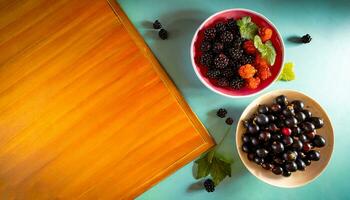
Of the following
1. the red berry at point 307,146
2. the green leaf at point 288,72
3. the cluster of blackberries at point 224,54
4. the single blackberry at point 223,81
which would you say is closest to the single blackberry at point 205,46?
the cluster of blackberries at point 224,54

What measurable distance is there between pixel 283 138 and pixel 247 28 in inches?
16.4

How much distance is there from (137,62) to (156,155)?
32 centimetres

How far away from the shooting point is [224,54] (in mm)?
1200

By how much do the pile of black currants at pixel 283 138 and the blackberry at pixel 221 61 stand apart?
0.70 feet

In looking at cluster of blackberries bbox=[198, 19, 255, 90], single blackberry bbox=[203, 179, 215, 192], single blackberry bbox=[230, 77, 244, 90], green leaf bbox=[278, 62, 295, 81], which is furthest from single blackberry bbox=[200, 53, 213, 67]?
single blackberry bbox=[203, 179, 215, 192]

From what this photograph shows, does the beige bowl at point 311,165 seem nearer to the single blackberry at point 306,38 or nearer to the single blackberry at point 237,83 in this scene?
the single blackberry at point 237,83

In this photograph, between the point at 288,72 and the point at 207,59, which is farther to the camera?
the point at 288,72

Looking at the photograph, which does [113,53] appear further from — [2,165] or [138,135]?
[2,165]

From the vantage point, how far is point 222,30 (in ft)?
3.92

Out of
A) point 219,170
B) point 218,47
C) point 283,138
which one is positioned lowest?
point 219,170

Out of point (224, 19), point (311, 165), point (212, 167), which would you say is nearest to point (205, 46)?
point (224, 19)

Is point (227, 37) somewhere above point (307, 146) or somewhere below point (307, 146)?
above

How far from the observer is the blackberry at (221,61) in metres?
1.17

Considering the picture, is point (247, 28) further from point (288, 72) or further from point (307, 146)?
point (307, 146)
